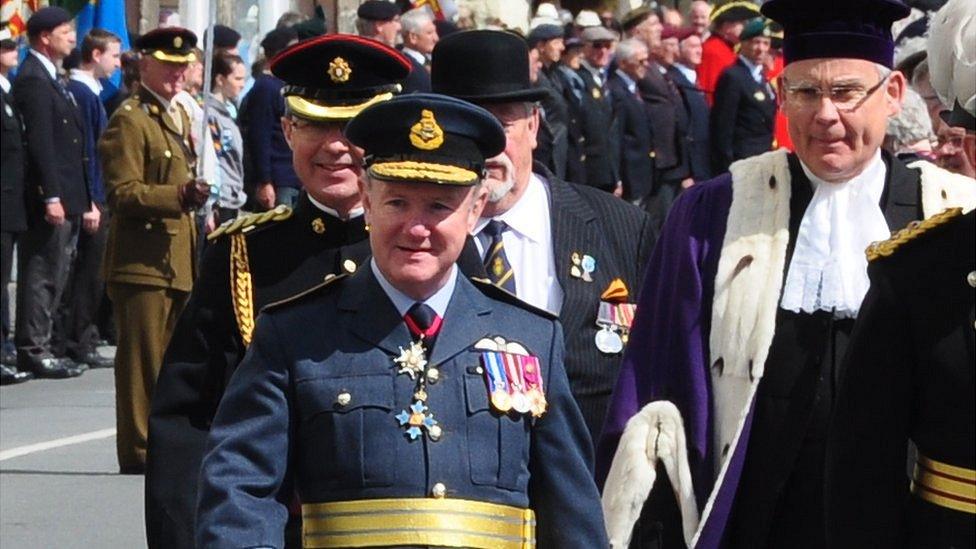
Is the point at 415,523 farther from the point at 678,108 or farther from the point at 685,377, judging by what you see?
the point at 678,108

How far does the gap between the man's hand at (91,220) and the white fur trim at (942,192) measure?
10.8 m

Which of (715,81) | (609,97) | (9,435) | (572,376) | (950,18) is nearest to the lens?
(950,18)

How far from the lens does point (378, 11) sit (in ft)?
58.3

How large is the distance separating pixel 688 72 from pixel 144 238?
34.1ft

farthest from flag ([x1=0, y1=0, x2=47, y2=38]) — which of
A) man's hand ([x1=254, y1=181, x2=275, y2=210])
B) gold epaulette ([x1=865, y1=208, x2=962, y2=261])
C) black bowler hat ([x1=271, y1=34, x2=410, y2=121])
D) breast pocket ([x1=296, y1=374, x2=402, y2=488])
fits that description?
gold epaulette ([x1=865, y1=208, x2=962, y2=261])

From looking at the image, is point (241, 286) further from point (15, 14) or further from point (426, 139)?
point (15, 14)

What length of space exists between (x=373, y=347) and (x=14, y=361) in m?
11.6

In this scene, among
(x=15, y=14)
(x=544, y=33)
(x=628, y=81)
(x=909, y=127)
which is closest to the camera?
(x=909, y=127)

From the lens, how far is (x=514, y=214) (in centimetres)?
637

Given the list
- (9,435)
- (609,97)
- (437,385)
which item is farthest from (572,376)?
(609,97)

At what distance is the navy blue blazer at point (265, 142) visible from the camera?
53.2 feet

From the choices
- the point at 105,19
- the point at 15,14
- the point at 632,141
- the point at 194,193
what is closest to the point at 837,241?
the point at 194,193

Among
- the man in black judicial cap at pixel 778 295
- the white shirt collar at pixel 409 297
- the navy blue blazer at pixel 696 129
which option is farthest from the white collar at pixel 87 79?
the white shirt collar at pixel 409 297

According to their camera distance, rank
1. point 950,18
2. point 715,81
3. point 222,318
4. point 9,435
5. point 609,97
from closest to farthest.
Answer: point 950,18
point 222,318
point 9,435
point 609,97
point 715,81
